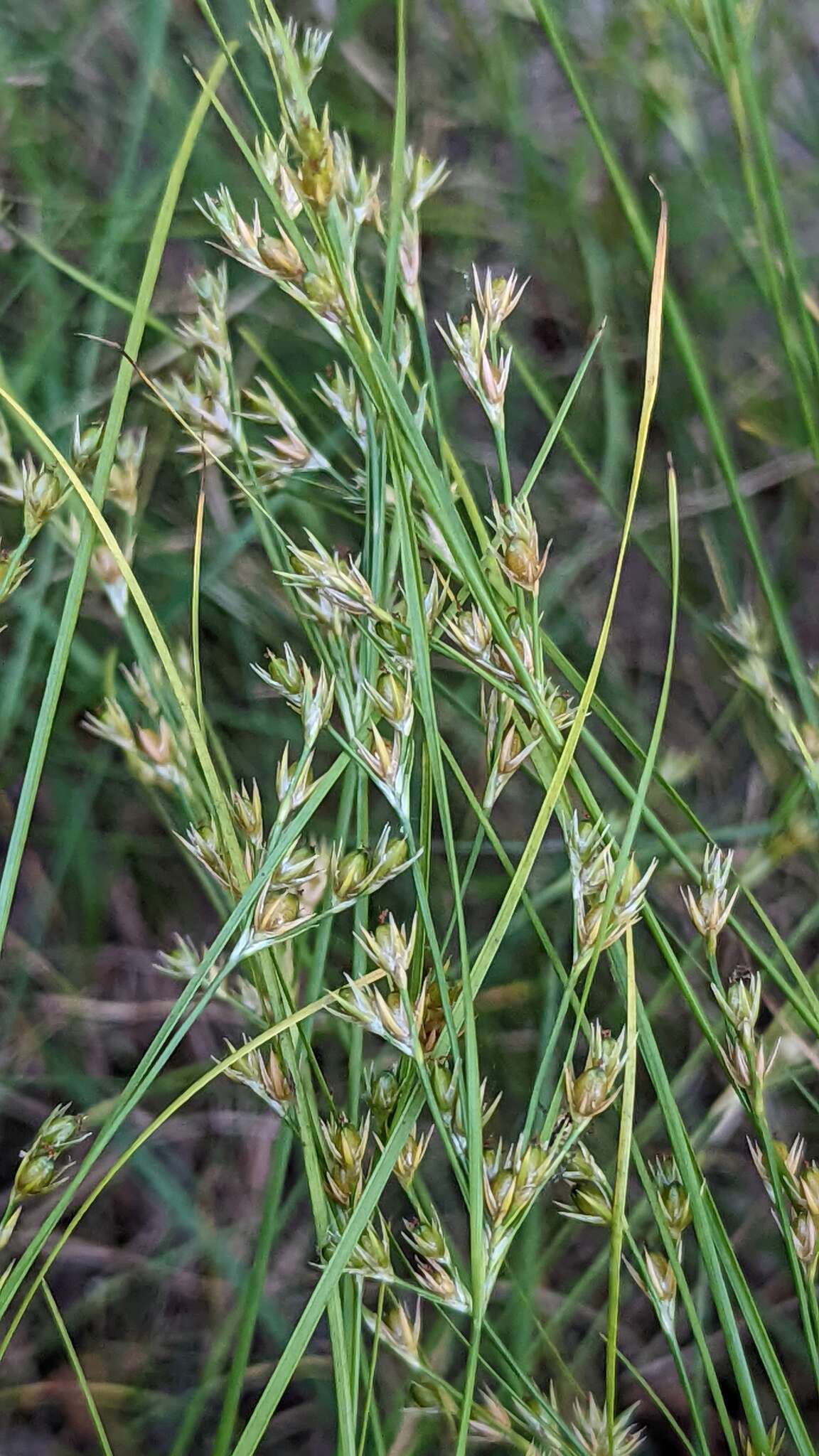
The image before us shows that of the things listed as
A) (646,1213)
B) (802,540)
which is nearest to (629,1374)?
(646,1213)

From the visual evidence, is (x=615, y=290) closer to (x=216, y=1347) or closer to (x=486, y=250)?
(x=486, y=250)

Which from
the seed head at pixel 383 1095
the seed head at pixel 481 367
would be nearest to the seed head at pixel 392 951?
the seed head at pixel 383 1095

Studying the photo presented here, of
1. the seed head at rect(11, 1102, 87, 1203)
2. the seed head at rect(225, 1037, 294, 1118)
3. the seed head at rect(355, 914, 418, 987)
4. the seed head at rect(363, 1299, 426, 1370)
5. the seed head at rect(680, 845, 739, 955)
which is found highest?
the seed head at rect(680, 845, 739, 955)

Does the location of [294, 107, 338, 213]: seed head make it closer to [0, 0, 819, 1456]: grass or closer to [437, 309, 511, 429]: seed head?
[437, 309, 511, 429]: seed head

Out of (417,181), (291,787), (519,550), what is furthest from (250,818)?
(417,181)

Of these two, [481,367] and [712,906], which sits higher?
[481,367]

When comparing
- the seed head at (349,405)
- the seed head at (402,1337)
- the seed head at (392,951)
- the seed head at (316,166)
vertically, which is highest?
the seed head at (316,166)

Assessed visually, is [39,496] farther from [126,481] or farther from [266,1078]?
[266,1078]

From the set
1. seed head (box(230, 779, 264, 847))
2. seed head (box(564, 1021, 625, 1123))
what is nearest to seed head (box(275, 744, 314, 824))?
seed head (box(230, 779, 264, 847))

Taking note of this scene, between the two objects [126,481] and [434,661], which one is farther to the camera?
[434,661]

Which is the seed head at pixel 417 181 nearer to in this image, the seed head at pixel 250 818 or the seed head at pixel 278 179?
the seed head at pixel 278 179

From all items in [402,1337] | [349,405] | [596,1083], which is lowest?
[402,1337]
